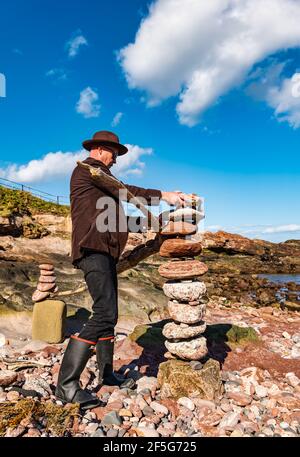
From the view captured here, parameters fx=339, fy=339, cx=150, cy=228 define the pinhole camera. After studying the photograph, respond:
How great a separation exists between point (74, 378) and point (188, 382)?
64.8 inches

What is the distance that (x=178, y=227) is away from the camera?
208 inches

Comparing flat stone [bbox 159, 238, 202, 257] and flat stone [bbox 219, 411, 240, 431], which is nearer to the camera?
flat stone [bbox 219, 411, 240, 431]

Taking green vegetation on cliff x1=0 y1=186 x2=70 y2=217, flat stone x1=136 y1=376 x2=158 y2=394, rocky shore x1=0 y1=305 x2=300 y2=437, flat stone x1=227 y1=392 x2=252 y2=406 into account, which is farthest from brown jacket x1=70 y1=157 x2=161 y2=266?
green vegetation on cliff x1=0 y1=186 x2=70 y2=217

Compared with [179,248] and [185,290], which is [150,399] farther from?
[179,248]

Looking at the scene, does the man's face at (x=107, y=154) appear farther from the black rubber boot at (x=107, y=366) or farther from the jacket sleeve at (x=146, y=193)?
the black rubber boot at (x=107, y=366)

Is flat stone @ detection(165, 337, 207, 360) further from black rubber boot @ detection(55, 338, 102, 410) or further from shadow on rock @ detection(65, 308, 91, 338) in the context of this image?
shadow on rock @ detection(65, 308, 91, 338)

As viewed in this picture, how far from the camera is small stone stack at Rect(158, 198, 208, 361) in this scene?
5078mm

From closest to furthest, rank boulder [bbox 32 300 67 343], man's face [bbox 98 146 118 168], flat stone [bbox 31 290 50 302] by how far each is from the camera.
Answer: man's face [bbox 98 146 118 168] < boulder [bbox 32 300 67 343] < flat stone [bbox 31 290 50 302]

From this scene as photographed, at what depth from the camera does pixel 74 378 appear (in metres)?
4.23

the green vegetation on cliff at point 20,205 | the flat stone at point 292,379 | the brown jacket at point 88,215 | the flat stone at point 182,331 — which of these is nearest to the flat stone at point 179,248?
the brown jacket at point 88,215

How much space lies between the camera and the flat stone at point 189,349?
5.05 meters

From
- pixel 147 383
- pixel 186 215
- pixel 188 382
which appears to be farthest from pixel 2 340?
pixel 186 215

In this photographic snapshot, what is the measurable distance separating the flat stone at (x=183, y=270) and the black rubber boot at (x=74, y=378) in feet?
5.27

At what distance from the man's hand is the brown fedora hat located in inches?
36.9
